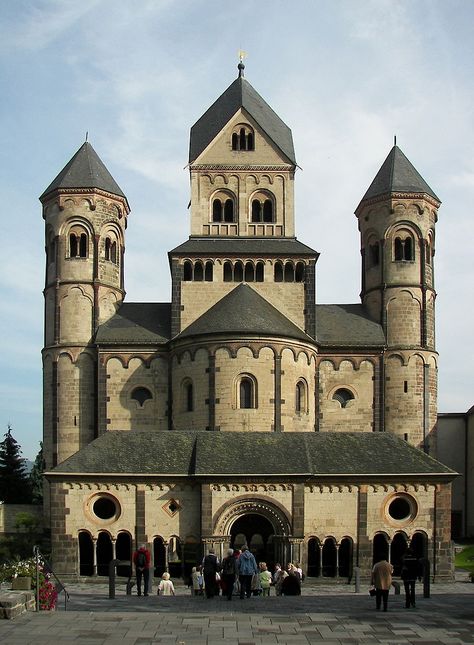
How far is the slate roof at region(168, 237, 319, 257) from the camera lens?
67625 millimetres

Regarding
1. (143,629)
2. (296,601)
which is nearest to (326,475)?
(296,601)

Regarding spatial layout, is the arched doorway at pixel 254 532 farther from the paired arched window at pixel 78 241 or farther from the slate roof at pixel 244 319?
the paired arched window at pixel 78 241

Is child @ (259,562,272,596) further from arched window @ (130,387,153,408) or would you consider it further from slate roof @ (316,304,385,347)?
slate roof @ (316,304,385,347)

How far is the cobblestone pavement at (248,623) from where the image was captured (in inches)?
926

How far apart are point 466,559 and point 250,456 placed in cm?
1636

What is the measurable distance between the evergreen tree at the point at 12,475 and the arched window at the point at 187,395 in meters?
25.8

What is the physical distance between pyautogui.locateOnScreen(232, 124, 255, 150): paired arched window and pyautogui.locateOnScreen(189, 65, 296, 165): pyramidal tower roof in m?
0.86

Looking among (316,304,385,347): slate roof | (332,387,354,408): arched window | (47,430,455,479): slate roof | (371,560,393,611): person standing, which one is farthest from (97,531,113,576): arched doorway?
(316,304,385,347): slate roof

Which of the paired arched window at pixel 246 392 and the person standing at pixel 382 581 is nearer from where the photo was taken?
the person standing at pixel 382 581

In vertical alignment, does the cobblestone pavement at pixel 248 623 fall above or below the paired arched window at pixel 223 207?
below

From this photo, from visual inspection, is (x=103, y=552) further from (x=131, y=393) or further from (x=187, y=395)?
(x=131, y=393)

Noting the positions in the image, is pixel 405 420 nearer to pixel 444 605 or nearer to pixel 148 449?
pixel 148 449

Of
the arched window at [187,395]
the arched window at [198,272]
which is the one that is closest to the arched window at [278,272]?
the arched window at [198,272]

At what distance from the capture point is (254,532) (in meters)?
49.8
